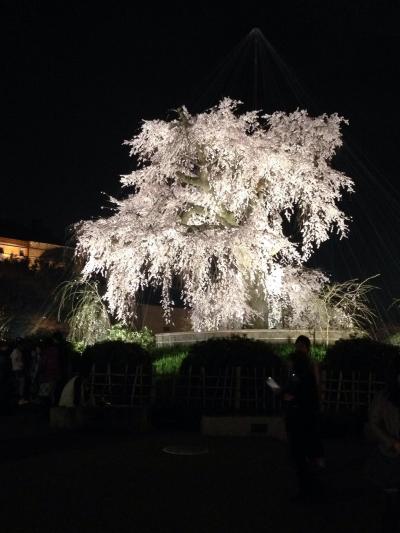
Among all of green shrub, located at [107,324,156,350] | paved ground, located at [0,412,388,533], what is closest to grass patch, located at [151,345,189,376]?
green shrub, located at [107,324,156,350]

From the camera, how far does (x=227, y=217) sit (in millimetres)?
22047

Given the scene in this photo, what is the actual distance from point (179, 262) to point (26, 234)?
5350cm

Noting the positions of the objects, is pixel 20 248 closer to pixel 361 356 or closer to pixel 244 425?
pixel 361 356

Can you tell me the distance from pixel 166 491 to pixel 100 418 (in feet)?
16.8

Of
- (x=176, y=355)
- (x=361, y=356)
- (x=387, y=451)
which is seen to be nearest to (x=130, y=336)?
(x=176, y=355)

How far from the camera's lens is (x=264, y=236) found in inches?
811

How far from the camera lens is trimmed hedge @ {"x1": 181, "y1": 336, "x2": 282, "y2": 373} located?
13.7 metres

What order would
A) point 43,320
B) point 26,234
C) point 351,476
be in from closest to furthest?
point 351,476
point 43,320
point 26,234

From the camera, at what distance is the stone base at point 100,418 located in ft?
39.8

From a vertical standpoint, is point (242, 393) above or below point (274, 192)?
below

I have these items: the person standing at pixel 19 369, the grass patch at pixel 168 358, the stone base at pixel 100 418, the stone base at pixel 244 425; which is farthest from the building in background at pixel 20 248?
the stone base at pixel 244 425

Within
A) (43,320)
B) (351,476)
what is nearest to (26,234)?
(43,320)

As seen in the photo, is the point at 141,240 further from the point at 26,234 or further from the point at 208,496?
the point at 26,234

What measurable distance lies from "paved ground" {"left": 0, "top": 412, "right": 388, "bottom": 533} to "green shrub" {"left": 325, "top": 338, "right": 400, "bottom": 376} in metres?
2.83
